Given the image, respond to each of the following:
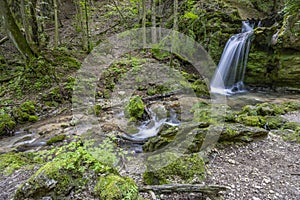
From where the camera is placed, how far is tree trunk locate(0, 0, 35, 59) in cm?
694

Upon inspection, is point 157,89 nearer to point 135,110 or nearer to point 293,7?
point 135,110

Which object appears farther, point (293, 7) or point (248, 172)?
point (293, 7)

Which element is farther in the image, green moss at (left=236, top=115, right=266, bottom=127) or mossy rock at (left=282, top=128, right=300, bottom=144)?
green moss at (left=236, top=115, right=266, bottom=127)

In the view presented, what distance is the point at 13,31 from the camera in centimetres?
724

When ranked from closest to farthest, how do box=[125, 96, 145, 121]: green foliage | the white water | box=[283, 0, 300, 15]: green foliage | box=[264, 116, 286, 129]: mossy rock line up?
box=[264, 116, 286, 129]: mossy rock, the white water, box=[125, 96, 145, 121]: green foliage, box=[283, 0, 300, 15]: green foliage

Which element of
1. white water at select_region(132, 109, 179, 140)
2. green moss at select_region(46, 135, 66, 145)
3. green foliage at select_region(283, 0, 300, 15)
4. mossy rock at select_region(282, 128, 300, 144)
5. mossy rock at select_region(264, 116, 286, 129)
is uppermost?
green foliage at select_region(283, 0, 300, 15)

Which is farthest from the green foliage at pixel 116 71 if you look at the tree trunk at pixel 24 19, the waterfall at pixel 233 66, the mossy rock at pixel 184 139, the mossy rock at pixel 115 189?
the mossy rock at pixel 115 189

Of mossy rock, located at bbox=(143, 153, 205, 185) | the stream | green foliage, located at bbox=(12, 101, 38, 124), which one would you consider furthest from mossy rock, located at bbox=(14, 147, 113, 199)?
green foliage, located at bbox=(12, 101, 38, 124)

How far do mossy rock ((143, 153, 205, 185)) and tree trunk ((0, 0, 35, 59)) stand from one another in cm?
719

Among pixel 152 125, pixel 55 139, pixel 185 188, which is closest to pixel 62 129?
pixel 55 139

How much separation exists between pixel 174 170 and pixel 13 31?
A: 772 cm

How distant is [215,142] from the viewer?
3.90m

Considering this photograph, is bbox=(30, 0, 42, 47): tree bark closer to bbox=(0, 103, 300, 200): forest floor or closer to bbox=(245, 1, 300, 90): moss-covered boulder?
bbox=(0, 103, 300, 200): forest floor

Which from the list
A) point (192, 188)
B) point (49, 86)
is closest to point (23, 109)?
point (49, 86)
